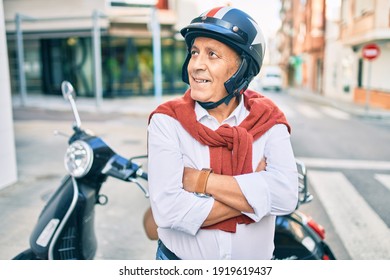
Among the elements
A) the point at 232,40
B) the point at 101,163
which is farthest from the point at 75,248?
the point at 232,40

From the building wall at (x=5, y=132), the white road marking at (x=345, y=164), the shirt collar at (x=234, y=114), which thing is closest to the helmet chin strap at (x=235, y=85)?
the shirt collar at (x=234, y=114)

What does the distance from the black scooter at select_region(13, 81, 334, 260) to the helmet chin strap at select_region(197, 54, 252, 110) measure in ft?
1.78

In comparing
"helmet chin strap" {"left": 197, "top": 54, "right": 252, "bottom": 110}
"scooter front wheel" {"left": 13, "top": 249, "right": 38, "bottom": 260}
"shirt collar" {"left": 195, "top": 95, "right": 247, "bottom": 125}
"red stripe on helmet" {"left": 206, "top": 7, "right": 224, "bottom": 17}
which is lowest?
"scooter front wheel" {"left": 13, "top": 249, "right": 38, "bottom": 260}

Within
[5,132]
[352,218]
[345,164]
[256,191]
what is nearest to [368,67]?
[345,164]

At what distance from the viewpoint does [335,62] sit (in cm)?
2100

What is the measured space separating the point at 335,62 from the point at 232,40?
21.2 meters

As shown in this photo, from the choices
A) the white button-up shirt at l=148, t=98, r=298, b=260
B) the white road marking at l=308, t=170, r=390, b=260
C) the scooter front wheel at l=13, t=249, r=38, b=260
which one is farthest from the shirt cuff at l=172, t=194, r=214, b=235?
the white road marking at l=308, t=170, r=390, b=260

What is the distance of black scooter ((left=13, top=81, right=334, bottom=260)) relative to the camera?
177 cm

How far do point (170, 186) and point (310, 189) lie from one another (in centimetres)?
350

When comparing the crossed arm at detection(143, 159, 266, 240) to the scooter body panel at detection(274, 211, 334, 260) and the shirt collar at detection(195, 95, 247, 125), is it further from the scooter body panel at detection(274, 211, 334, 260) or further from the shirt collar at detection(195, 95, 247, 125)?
the scooter body panel at detection(274, 211, 334, 260)

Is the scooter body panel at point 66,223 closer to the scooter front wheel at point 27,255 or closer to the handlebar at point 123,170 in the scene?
the scooter front wheel at point 27,255

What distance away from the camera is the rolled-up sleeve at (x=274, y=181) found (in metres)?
1.24

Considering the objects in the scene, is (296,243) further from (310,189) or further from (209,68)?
(310,189)

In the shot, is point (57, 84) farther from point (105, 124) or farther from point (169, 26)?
point (105, 124)
